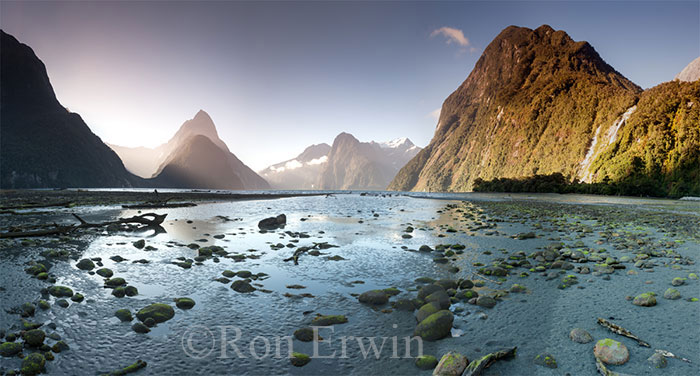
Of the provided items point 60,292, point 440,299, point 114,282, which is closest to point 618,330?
point 440,299

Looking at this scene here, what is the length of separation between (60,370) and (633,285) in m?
13.1

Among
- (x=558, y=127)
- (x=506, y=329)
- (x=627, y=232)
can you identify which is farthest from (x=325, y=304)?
(x=558, y=127)

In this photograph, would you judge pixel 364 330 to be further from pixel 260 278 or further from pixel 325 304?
pixel 260 278

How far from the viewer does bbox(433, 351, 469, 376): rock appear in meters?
4.55

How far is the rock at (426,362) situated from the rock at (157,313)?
563 centimetres

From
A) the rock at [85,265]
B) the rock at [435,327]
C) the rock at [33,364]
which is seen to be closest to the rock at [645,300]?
the rock at [435,327]

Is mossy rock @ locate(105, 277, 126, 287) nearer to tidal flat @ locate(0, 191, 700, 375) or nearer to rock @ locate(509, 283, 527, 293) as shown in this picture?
tidal flat @ locate(0, 191, 700, 375)

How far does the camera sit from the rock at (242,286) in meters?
8.68

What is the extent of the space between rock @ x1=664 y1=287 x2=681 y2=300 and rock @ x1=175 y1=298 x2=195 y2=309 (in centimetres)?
1175

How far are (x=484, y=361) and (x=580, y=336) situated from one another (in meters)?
2.31

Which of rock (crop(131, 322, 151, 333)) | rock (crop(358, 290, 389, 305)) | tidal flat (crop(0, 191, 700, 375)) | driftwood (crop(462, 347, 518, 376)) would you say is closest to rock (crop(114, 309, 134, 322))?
tidal flat (crop(0, 191, 700, 375))

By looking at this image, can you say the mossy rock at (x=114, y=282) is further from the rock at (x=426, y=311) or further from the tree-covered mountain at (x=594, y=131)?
the tree-covered mountain at (x=594, y=131)

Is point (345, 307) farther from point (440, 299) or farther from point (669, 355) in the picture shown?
point (669, 355)

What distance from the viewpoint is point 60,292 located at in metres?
8.10
